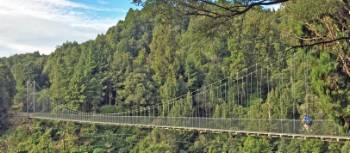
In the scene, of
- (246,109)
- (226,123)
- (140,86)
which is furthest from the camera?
(140,86)

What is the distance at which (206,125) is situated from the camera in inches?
794

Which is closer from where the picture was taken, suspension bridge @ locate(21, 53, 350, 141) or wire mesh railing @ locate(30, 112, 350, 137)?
wire mesh railing @ locate(30, 112, 350, 137)

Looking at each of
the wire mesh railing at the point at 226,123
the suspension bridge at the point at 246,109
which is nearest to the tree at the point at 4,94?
the suspension bridge at the point at 246,109

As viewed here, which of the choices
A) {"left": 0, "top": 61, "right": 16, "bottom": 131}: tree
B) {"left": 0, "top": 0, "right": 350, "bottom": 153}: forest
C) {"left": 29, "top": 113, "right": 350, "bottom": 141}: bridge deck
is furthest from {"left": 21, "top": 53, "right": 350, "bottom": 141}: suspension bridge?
{"left": 0, "top": 61, "right": 16, "bottom": 131}: tree

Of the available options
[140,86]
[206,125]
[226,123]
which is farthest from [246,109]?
[140,86]

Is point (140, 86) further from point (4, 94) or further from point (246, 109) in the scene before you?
point (246, 109)

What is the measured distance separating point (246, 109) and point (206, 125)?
12.2 ft

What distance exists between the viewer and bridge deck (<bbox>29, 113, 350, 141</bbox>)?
1452cm

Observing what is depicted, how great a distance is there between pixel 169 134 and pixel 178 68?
437 centimetres

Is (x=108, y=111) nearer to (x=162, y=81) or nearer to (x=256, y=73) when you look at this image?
(x=162, y=81)

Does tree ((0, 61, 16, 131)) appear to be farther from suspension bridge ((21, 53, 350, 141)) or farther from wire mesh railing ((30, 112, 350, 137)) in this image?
wire mesh railing ((30, 112, 350, 137))

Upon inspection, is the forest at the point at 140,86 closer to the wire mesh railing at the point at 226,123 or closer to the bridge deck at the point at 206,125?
the wire mesh railing at the point at 226,123

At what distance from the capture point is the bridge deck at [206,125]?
14523mm

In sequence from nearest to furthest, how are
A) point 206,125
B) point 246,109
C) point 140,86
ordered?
point 206,125 < point 246,109 < point 140,86
